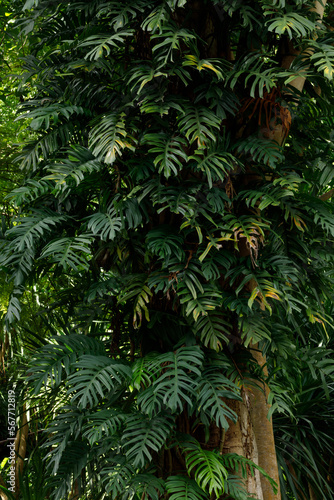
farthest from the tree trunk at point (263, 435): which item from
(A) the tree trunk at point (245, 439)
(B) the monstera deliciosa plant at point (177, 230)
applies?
(A) the tree trunk at point (245, 439)

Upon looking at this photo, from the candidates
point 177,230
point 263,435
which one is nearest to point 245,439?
point 263,435

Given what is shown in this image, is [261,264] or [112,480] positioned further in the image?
[261,264]

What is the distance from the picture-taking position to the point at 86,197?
7.48ft

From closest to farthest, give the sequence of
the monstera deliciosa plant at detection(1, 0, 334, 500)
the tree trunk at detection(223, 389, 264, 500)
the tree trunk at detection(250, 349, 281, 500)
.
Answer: the monstera deliciosa plant at detection(1, 0, 334, 500), the tree trunk at detection(223, 389, 264, 500), the tree trunk at detection(250, 349, 281, 500)

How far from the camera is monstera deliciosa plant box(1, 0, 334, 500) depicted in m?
1.84

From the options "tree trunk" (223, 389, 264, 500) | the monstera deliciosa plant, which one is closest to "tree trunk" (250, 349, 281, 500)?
the monstera deliciosa plant

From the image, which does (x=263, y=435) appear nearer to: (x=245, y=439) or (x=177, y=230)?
(x=245, y=439)

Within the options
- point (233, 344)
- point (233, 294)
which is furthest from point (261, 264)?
point (233, 344)

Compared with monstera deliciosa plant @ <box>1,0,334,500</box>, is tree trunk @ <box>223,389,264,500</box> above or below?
below

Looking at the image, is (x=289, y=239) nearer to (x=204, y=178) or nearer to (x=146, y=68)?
(x=204, y=178)

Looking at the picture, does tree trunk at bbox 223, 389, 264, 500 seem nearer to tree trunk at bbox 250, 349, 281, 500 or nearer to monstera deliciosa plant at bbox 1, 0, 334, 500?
monstera deliciosa plant at bbox 1, 0, 334, 500

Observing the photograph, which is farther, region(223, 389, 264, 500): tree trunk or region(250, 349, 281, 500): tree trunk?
region(250, 349, 281, 500): tree trunk

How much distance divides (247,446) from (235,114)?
1341mm

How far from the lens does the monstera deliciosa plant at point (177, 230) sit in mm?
1842
